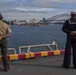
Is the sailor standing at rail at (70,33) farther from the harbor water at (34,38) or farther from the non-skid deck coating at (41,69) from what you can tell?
the harbor water at (34,38)

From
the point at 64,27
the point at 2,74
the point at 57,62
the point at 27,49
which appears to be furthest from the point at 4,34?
the point at 27,49

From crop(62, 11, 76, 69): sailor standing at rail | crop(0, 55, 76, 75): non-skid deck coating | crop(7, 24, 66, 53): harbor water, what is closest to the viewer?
crop(0, 55, 76, 75): non-skid deck coating

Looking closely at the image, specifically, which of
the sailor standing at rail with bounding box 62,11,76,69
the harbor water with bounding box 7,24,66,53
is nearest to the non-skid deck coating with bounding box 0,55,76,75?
the sailor standing at rail with bounding box 62,11,76,69

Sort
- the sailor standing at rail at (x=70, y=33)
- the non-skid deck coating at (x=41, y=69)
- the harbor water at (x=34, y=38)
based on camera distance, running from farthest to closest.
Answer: the harbor water at (x=34, y=38)
the sailor standing at rail at (x=70, y=33)
the non-skid deck coating at (x=41, y=69)

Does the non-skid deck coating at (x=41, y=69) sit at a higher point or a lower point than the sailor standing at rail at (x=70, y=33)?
lower

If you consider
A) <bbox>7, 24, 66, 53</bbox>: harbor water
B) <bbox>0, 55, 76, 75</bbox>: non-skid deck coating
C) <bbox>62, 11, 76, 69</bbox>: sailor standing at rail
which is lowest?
<bbox>7, 24, 66, 53</bbox>: harbor water

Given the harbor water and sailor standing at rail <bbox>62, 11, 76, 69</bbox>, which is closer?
sailor standing at rail <bbox>62, 11, 76, 69</bbox>

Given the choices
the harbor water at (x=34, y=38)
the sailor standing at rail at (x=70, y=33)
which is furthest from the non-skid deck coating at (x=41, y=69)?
the harbor water at (x=34, y=38)

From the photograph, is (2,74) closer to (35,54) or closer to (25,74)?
(25,74)

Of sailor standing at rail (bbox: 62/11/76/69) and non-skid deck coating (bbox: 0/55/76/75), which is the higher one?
sailor standing at rail (bbox: 62/11/76/69)

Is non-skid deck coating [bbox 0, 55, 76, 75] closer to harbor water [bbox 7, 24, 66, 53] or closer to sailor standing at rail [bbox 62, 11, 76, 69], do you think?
sailor standing at rail [bbox 62, 11, 76, 69]

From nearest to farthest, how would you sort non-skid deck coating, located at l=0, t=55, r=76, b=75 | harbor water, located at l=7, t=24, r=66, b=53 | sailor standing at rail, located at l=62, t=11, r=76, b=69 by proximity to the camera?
non-skid deck coating, located at l=0, t=55, r=76, b=75 < sailor standing at rail, located at l=62, t=11, r=76, b=69 < harbor water, located at l=7, t=24, r=66, b=53

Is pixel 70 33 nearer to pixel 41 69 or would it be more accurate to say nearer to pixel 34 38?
pixel 41 69

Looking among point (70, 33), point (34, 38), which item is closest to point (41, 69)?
point (70, 33)
